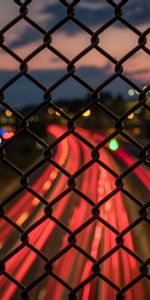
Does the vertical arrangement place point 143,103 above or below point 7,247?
below

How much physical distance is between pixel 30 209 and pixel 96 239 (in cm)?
1246

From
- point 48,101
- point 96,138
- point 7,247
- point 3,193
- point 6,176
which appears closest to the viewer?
point 48,101

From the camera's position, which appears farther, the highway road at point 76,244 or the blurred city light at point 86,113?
the highway road at point 76,244

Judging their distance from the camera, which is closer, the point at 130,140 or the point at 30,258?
the point at 130,140

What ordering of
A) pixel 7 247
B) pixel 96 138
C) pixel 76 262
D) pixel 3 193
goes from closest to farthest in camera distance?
pixel 76 262
pixel 7 247
pixel 3 193
pixel 96 138

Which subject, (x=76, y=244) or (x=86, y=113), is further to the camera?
(x=76, y=244)

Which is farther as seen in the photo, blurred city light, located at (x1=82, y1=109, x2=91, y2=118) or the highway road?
the highway road

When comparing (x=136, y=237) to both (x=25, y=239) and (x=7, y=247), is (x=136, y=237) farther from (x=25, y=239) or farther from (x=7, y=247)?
(x=25, y=239)

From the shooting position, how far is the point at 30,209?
Answer: 45781 mm

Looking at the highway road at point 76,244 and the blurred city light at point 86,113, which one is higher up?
the highway road at point 76,244

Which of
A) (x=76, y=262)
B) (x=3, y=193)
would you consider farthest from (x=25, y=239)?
(x=3, y=193)

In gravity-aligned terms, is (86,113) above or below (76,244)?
below

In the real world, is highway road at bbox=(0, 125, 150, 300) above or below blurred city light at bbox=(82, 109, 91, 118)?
above

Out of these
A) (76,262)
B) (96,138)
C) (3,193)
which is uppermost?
(96,138)
